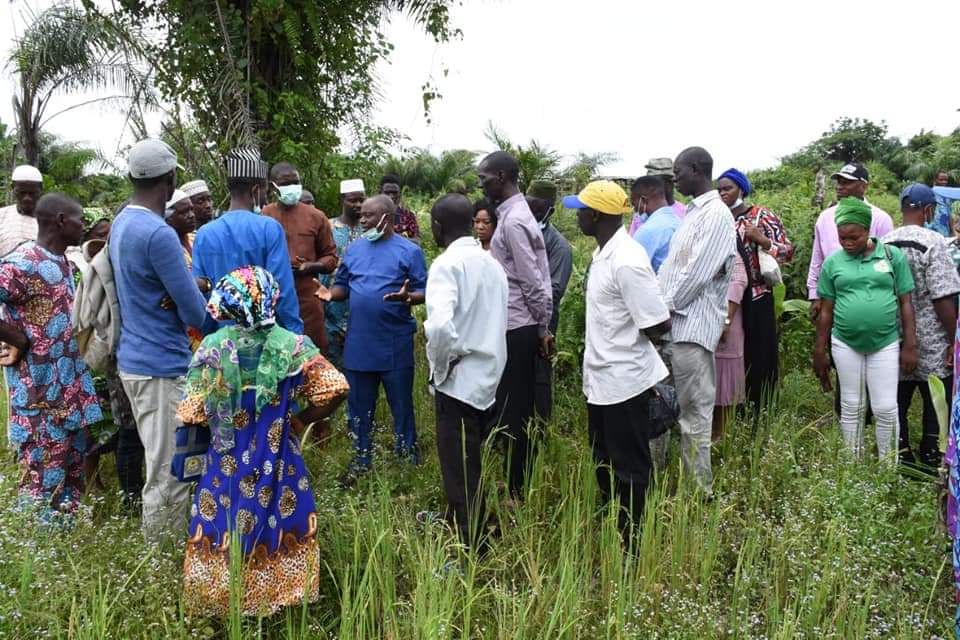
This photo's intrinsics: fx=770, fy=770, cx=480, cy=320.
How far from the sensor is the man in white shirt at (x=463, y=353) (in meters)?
3.66

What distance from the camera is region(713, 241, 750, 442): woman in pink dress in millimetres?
4930

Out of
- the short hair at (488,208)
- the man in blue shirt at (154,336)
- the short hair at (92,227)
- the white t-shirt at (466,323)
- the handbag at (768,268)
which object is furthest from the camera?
the handbag at (768,268)

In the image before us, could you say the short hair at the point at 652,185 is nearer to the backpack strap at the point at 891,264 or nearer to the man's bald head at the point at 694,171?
the man's bald head at the point at 694,171

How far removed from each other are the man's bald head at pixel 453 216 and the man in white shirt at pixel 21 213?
149 inches

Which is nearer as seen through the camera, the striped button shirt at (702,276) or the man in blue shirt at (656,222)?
the striped button shirt at (702,276)

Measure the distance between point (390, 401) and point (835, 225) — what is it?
344cm

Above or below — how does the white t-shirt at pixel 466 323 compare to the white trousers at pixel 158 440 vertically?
above

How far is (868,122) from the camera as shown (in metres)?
39.7

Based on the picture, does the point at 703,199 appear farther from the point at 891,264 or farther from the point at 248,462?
the point at 248,462

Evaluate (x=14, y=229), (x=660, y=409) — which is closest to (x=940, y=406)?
(x=660, y=409)

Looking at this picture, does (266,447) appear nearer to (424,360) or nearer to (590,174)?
(424,360)

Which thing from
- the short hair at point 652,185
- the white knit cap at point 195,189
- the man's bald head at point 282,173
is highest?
the man's bald head at point 282,173

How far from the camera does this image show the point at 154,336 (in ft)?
11.4

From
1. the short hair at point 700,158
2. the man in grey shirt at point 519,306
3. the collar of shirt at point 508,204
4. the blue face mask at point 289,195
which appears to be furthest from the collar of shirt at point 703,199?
the blue face mask at point 289,195
